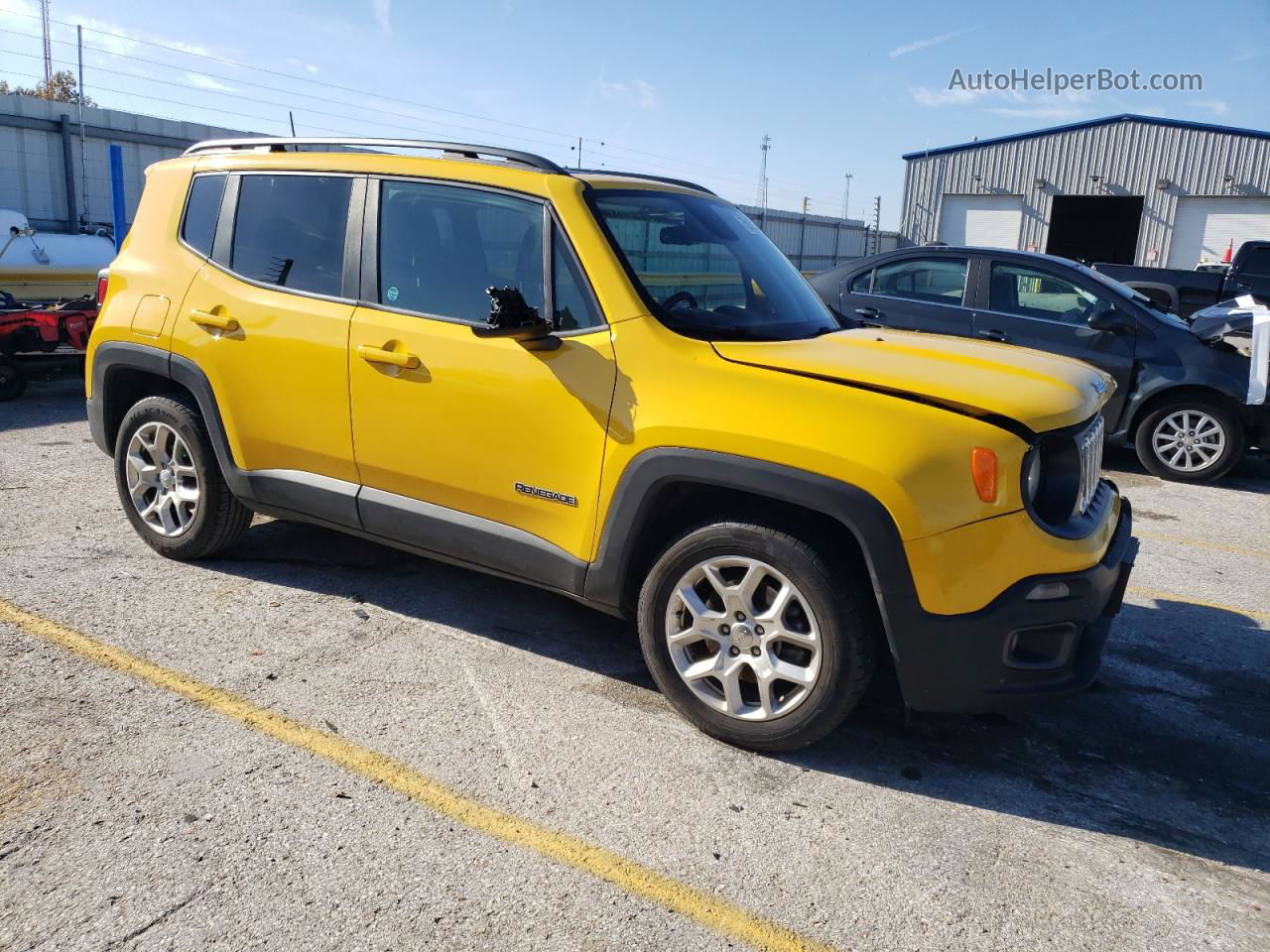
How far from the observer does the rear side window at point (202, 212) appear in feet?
14.7

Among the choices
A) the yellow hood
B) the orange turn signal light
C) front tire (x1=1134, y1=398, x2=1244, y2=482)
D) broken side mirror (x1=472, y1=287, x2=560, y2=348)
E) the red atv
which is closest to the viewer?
the orange turn signal light

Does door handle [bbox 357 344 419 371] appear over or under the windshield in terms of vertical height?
under

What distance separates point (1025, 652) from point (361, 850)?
205 cm

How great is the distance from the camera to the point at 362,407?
3.91m

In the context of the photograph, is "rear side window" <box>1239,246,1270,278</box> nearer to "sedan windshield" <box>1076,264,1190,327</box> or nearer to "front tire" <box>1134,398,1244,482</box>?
"sedan windshield" <box>1076,264,1190,327</box>

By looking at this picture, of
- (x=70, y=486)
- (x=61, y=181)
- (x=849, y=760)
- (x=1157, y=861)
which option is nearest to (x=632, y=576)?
(x=849, y=760)

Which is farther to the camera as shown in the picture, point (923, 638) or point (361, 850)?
point (923, 638)

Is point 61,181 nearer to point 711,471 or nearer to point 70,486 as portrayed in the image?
point 70,486

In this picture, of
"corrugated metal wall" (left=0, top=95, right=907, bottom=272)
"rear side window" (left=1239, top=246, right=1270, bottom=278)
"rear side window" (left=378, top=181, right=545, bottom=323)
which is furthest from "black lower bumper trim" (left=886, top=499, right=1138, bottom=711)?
"rear side window" (left=1239, top=246, right=1270, bottom=278)

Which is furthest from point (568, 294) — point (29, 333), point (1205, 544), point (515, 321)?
point (29, 333)

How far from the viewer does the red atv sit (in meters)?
8.90

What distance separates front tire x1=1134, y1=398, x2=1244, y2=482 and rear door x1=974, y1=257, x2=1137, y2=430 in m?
0.33

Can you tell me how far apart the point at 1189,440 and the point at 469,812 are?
703cm

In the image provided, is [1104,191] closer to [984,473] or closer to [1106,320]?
[1106,320]
